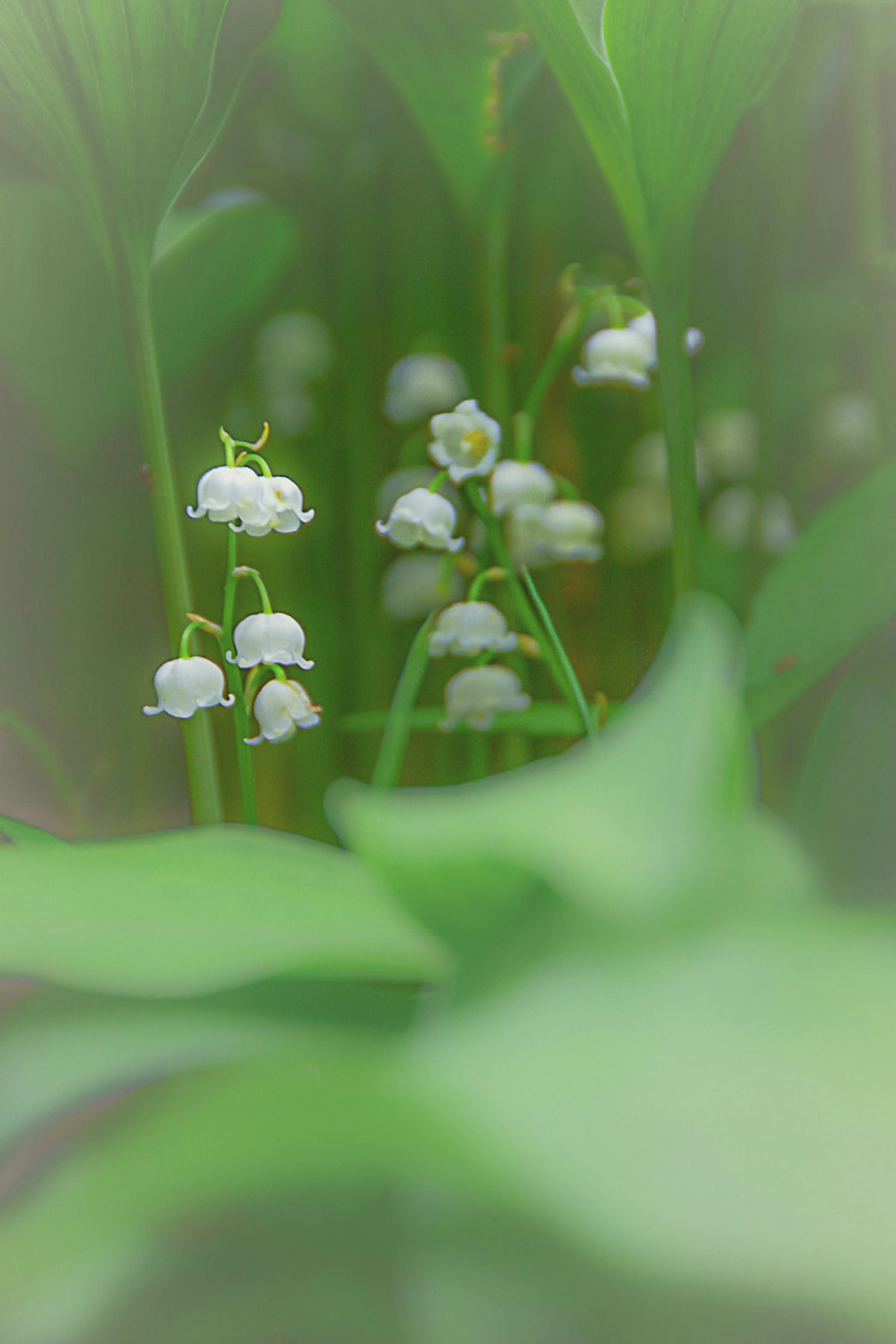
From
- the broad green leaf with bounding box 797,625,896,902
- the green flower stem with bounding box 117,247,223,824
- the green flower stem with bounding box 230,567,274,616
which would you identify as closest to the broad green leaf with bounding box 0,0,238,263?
the green flower stem with bounding box 117,247,223,824

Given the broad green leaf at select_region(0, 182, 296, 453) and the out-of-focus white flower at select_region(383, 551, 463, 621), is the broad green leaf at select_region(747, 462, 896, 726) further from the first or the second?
the broad green leaf at select_region(0, 182, 296, 453)

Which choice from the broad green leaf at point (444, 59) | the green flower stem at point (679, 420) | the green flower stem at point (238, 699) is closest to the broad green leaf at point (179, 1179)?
the green flower stem at point (238, 699)

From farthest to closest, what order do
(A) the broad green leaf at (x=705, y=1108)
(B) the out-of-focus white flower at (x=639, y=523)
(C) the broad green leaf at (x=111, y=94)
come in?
1. (B) the out-of-focus white flower at (x=639, y=523)
2. (C) the broad green leaf at (x=111, y=94)
3. (A) the broad green leaf at (x=705, y=1108)

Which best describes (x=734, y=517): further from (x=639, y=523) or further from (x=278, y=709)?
(x=278, y=709)

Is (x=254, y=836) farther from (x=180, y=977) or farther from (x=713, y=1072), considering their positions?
(x=713, y=1072)

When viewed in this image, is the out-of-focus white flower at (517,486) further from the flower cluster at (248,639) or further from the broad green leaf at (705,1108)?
the broad green leaf at (705,1108)
